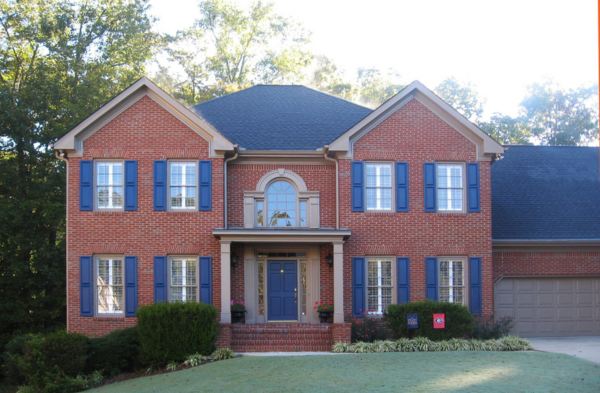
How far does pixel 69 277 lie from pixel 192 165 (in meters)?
4.61

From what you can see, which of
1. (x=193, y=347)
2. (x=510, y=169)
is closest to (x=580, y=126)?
(x=510, y=169)

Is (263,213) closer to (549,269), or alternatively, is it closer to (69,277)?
(69,277)

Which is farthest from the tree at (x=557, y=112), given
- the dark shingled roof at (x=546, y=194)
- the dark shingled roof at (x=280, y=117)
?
the dark shingled roof at (x=280, y=117)

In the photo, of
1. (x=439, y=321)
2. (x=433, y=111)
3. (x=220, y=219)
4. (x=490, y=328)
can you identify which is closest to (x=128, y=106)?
(x=220, y=219)

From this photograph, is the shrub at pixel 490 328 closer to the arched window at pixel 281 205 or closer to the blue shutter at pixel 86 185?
the arched window at pixel 281 205

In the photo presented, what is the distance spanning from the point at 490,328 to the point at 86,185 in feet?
39.3

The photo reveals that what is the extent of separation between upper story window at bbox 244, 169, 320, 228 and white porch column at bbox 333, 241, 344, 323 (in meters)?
1.48

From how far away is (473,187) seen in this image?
1909cm

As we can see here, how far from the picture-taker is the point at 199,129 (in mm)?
18750

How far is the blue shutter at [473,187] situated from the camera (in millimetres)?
19062

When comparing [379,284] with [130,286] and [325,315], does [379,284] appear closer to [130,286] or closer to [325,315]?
[325,315]

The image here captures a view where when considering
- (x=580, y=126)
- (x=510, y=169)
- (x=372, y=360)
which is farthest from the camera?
(x=580, y=126)

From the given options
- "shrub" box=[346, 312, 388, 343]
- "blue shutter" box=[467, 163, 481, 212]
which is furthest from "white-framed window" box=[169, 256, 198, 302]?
"blue shutter" box=[467, 163, 481, 212]

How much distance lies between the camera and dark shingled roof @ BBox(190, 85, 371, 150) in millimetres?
20234
